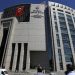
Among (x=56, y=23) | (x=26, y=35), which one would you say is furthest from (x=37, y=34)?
(x=56, y=23)

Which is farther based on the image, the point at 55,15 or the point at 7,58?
the point at 55,15

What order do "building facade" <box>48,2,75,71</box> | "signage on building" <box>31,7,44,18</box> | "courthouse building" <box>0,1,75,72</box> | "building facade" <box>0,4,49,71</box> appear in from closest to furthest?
"building facade" <box>0,4,49,71</box>, "courthouse building" <box>0,1,75,72</box>, "building facade" <box>48,2,75,71</box>, "signage on building" <box>31,7,44,18</box>

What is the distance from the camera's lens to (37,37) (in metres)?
78.8

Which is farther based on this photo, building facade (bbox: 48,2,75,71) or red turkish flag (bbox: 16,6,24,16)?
red turkish flag (bbox: 16,6,24,16)

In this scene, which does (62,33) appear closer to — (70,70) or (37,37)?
(37,37)

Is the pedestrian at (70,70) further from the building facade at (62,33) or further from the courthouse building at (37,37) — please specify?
the building facade at (62,33)

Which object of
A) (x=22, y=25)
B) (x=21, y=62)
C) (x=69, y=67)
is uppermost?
(x=22, y=25)

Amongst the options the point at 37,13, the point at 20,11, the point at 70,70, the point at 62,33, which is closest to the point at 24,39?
the point at 37,13

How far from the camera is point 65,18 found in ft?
285

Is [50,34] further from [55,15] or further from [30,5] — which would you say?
[30,5]

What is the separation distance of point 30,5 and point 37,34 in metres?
13.0

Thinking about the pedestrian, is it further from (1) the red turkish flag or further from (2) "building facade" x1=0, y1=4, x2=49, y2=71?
(1) the red turkish flag

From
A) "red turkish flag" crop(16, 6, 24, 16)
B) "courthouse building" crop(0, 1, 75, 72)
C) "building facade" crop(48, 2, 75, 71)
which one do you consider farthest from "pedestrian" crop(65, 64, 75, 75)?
"red turkish flag" crop(16, 6, 24, 16)

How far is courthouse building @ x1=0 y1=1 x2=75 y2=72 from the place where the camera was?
246 feet
